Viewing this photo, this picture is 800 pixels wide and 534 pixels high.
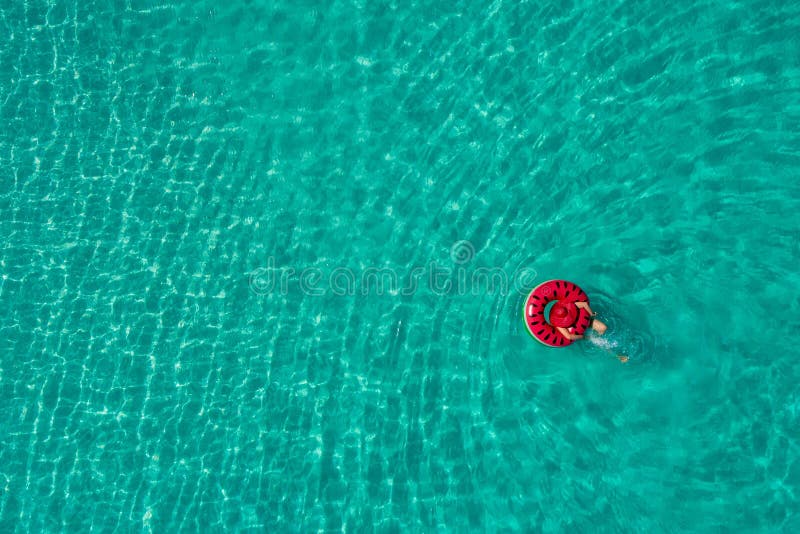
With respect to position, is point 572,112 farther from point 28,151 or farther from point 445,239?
point 28,151

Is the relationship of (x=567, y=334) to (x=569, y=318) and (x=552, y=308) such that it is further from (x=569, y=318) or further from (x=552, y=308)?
(x=552, y=308)

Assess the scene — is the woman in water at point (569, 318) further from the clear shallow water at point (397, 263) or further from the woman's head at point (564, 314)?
the clear shallow water at point (397, 263)

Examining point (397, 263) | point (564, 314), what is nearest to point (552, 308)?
point (564, 314)

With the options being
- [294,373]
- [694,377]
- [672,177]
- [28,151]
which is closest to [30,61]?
[28,151]

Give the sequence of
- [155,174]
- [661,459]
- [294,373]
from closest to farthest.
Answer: [661,459]
[294,373]
[155,174]

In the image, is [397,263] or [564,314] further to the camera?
[397,263]

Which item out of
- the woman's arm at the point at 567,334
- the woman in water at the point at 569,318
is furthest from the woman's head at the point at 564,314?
the woman's arm at the point at 567,334

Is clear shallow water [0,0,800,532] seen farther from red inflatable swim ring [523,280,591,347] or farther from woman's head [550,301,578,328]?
woman's head [550,301,578,328]
